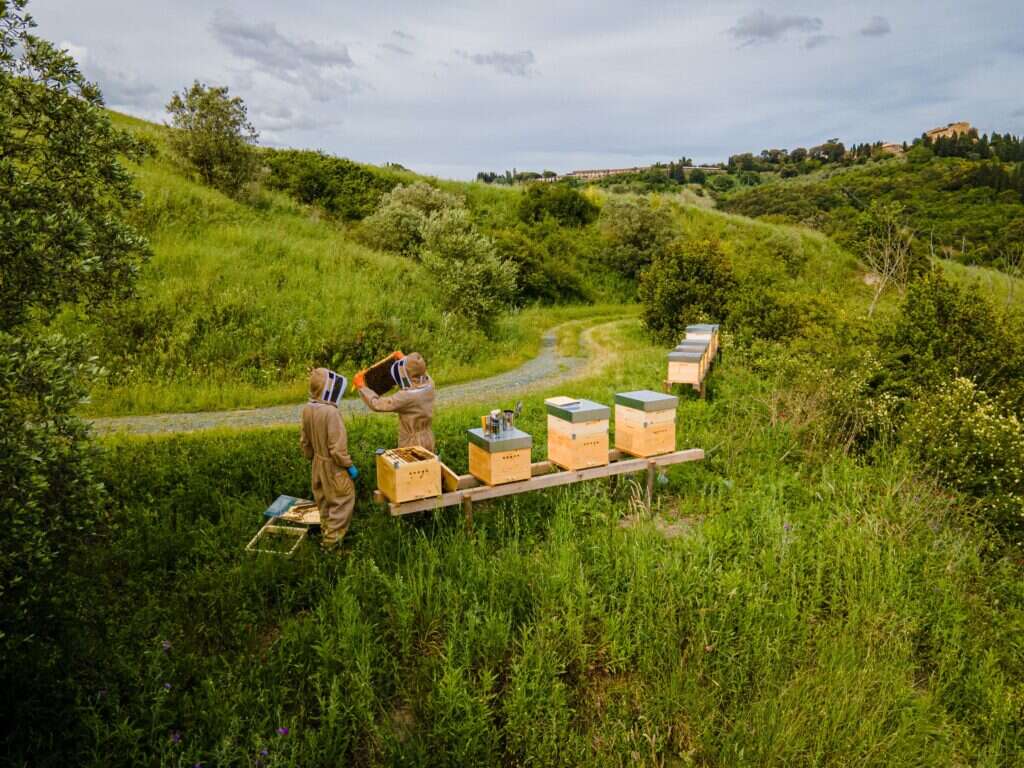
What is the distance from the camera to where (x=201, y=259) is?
16234 mm

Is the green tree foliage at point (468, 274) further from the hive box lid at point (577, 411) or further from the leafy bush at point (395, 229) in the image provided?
the hive box lid at point (577, 411)

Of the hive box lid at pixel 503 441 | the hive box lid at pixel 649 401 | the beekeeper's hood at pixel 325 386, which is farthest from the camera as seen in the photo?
the hive box lid at pixel 649 401

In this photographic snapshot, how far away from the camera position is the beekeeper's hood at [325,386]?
6.01 metres

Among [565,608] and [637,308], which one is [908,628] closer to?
[565,608]

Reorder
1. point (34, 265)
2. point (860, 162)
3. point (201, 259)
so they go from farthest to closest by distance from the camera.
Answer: point (860, 162), point (201, 259), point (34, 265)

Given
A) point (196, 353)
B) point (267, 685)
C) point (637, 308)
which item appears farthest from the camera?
point (637, 308)

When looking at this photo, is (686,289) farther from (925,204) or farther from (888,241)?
(925,204)

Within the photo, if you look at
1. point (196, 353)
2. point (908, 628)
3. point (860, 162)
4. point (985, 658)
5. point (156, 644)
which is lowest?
point (985, 658)

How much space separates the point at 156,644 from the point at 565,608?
128 inches

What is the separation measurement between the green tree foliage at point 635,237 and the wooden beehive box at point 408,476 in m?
26.9

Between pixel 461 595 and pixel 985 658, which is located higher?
pixel 461 595

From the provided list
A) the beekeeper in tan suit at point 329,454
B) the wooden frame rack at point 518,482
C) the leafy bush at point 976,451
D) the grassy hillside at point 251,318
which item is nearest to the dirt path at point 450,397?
the grassy hillside at point 251,318

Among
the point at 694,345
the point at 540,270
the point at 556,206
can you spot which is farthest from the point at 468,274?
the point at 556,206

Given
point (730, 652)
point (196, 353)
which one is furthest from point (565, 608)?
point (196, 353)
